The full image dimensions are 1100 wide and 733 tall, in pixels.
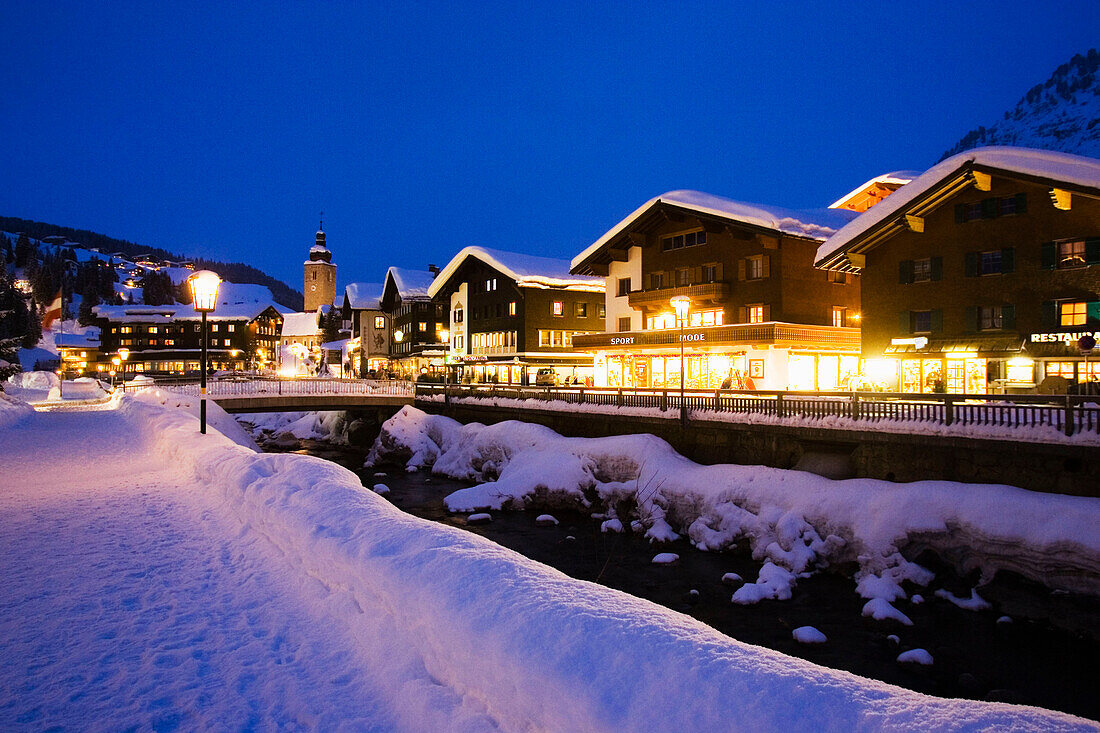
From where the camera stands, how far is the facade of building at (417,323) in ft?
235

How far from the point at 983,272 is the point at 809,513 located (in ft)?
57.6

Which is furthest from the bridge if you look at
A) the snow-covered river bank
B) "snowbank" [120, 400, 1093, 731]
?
"snowbank" [120, 400, 1093, 731]

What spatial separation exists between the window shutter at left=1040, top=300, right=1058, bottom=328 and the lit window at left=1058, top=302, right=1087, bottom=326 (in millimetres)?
141

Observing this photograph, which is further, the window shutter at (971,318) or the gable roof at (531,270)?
the gable roof at (531,270)

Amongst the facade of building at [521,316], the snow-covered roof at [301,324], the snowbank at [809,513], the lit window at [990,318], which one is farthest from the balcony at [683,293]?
the snow-covered roof at [301,324]

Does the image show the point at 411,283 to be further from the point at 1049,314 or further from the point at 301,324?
the point at 301,324

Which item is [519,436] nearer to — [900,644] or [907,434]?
[907,434]

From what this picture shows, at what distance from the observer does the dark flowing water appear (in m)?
11.3

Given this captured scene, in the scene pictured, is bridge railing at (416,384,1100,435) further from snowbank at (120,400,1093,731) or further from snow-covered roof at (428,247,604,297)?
snow-covered roof at (428,247,604,297)

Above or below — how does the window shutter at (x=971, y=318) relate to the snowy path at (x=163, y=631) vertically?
above

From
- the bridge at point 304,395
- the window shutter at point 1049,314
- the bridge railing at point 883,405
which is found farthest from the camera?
the bridge at point 304,395

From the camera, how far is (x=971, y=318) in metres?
28.6

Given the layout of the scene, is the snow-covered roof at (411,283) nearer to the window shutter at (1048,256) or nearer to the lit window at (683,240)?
the lit window at (683,240)

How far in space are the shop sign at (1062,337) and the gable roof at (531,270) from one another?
3748 cm
